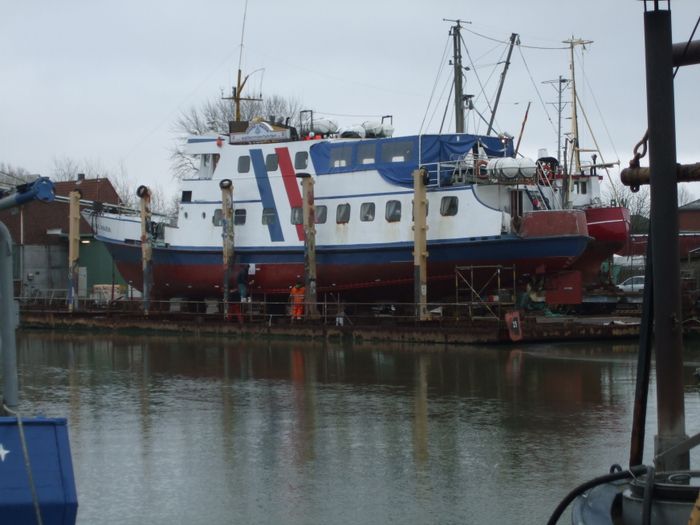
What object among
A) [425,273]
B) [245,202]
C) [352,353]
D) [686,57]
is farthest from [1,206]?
[245,202]

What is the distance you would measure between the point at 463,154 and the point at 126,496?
23.3 m

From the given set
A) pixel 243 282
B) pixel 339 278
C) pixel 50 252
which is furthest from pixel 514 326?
pixel 50 252

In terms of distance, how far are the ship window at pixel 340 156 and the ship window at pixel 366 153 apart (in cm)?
32

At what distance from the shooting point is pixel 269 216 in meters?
34.6

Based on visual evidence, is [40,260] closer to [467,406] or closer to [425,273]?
[425,273]

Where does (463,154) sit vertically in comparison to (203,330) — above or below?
above

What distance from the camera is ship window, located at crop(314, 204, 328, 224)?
33.7 meters

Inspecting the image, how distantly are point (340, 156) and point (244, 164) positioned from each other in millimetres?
3714

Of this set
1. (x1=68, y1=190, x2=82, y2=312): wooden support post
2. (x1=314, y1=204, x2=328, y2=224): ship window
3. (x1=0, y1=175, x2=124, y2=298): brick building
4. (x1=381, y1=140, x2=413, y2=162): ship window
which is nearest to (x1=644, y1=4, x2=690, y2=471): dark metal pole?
(x1=381, y1=140, x2=413, y2=162): ship window

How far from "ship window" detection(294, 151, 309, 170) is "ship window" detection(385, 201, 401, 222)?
3.43 m

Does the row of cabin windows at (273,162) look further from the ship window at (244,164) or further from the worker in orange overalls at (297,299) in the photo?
the worker in orange overalls at (297,299)

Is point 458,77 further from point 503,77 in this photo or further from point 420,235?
point 420,235

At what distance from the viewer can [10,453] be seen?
6.26 meters

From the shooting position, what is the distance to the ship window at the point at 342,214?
33.2m
